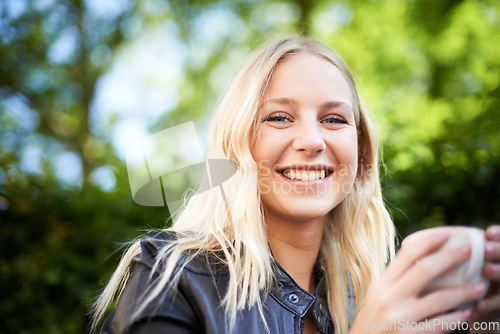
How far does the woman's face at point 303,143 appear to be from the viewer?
1.68 meters

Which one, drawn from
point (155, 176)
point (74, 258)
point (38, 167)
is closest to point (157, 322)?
point (155, 176)

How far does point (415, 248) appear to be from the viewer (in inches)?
46.9

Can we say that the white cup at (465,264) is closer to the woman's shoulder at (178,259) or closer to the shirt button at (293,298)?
the shirt button at (293,298)

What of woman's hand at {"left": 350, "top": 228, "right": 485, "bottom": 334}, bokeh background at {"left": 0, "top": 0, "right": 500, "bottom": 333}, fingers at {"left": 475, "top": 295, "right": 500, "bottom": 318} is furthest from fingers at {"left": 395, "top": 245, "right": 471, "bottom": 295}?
bokeh background at {"left": 0, "top": 0, "right": 500, "bottom": 333}

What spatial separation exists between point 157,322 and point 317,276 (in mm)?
844

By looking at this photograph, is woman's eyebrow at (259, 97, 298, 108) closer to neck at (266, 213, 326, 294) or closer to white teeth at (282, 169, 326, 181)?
white teeth at (282, 169, 326, 181)

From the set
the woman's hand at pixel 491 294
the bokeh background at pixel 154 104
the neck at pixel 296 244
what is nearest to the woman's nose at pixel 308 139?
the neck at pixel 296 244

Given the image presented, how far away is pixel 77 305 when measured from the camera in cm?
333

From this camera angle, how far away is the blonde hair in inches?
63.4

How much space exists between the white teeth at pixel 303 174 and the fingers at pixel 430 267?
1.91ft

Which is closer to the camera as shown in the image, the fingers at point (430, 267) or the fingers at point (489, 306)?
the fingers at point (430, 267)

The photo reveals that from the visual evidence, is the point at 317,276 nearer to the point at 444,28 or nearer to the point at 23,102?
the point at 444,28

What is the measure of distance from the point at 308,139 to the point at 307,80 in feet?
0.75

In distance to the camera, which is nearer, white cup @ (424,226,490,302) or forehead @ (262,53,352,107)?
white cup @ (424,226,490,302)
